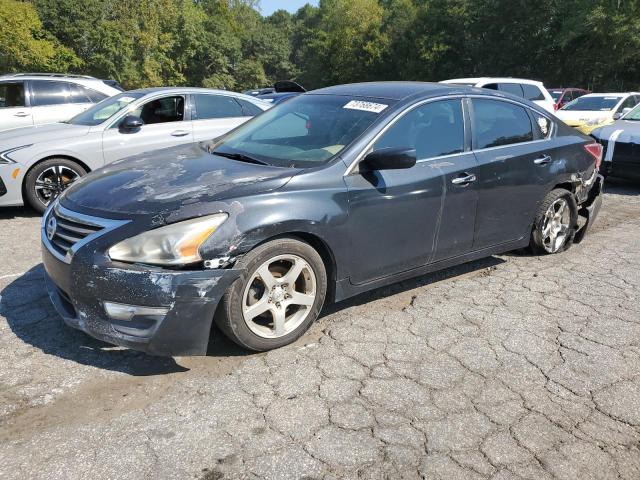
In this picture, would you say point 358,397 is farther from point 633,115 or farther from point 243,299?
point 633,115

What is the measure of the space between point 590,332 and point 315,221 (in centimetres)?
203

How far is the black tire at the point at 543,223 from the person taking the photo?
498 centimetres

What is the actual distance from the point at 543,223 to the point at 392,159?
2.26 metres

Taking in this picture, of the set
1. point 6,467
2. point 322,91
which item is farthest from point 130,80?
point 6,467

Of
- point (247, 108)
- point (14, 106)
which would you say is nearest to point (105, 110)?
point (247, 108)

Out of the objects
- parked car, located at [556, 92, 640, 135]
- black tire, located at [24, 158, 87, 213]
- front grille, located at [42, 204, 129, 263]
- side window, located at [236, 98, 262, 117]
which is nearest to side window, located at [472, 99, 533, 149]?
front grille, located at [42, 204, 129, 263]

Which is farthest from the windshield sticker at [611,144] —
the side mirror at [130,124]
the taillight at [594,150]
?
the side mirror at [130,124]

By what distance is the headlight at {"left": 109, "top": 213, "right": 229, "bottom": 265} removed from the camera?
9.57ft

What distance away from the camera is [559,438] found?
263 centimetres

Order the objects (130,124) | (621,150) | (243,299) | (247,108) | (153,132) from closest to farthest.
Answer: (243,299) → (130,124) → (153,132) → (247,108) → (621,150)

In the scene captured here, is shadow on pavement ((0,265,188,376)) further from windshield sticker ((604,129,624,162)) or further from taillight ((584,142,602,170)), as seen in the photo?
windshield sticker ((604,129,624,162))

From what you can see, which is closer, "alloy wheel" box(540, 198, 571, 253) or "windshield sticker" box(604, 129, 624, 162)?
"alloy wheel" box(540, 198, 571, 253)

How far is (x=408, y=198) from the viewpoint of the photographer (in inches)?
150

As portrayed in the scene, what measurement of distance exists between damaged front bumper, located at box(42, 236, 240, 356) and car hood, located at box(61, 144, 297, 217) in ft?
1.17
